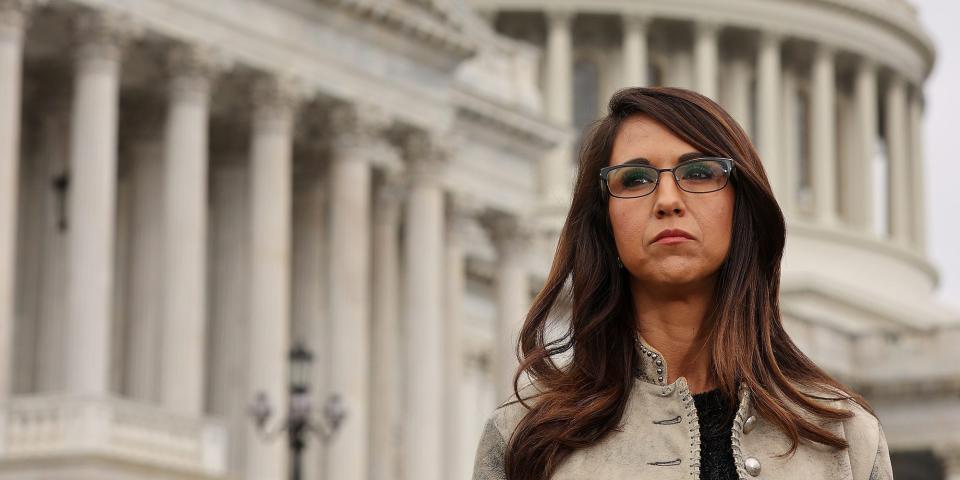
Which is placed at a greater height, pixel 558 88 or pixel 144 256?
pixel 558 88

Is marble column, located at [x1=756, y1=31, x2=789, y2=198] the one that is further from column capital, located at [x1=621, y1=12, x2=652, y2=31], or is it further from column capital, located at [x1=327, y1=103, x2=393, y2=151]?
column capital, located at [x1=327, y1=103, x2=393, y2=151]

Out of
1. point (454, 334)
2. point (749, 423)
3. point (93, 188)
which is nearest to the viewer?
point (749, 423)

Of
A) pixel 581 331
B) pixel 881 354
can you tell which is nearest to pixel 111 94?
pixel 581 331

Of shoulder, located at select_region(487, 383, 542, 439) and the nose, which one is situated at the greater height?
the nose

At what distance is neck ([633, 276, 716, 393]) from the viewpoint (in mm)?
6043

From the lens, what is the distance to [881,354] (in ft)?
278

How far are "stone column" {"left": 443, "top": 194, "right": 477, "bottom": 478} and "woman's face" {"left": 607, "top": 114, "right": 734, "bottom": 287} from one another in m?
49.4

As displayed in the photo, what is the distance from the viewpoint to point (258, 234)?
49.8 metres

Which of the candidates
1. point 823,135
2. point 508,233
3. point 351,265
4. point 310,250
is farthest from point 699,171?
point 823,135

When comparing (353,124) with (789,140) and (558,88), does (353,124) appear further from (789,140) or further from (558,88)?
(789,140)

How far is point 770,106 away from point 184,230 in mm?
60521

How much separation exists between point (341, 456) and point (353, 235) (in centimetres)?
497

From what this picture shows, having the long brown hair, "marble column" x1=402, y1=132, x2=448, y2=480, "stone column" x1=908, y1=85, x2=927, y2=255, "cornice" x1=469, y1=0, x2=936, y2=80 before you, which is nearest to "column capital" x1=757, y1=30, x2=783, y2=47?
"cornice" x1=469, y1=0, x2=936, y2=80

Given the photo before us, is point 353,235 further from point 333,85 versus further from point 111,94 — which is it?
point 111,94
